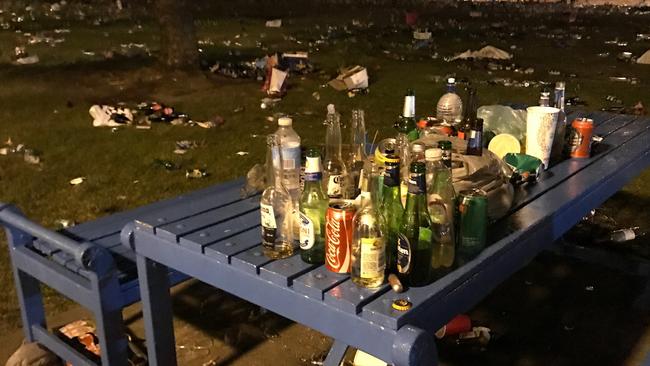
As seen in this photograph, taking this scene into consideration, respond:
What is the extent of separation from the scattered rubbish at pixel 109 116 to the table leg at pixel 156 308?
4576mm

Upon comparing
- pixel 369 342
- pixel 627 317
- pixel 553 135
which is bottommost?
pixel 627 317

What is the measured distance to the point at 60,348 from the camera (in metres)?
2.75

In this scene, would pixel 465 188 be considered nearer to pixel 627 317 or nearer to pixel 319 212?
pixel 319 212

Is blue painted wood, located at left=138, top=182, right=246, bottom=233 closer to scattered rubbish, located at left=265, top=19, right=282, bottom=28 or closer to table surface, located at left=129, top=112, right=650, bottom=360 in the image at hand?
table surface, located at left=129, top=112, right=650, bottom=360

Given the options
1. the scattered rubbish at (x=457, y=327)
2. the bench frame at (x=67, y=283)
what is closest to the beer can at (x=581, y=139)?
the scattered rubbish at (x=457, y=327)

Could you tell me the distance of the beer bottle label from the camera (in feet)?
5.61

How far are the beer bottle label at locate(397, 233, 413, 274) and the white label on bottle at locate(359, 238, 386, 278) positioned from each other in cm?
5

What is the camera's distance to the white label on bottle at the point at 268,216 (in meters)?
1.89

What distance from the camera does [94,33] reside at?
482 inches

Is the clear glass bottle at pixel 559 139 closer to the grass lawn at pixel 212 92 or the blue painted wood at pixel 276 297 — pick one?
the blue painted wood at pixel 276 297

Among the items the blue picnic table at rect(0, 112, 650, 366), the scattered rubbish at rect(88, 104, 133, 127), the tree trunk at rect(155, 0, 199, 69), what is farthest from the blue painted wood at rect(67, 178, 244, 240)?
the tree trunk at rect(155, 0, 199, 69)

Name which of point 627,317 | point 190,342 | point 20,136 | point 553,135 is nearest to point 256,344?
point 190,342

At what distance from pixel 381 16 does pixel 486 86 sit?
8673 mm

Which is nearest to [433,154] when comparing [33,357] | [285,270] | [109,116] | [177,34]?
[285,270]
